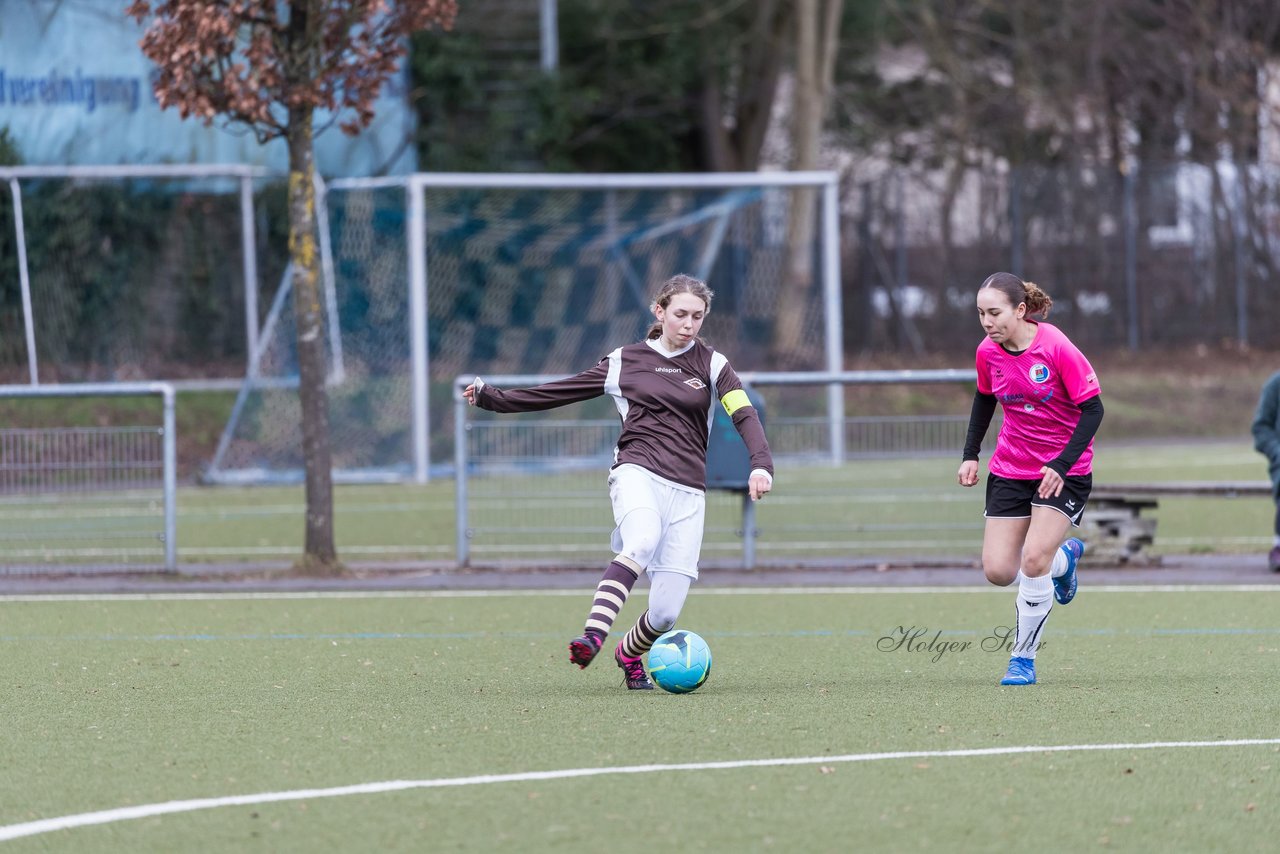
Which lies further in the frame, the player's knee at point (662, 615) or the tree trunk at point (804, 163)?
the tree trunk at point (804, 163)

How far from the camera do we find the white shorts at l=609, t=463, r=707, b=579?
789cm

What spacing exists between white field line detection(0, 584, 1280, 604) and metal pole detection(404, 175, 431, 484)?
26.6 ft

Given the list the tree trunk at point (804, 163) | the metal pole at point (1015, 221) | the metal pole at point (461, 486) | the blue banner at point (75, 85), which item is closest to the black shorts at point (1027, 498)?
the metal pole at point (461, 486)

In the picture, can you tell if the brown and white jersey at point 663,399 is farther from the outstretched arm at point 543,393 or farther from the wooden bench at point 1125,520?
the wooden bench at point 1125,520

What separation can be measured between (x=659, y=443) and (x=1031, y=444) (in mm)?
1590

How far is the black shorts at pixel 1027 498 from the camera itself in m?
8.14

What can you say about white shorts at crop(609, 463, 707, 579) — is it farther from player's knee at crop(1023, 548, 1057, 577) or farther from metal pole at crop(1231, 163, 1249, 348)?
metal pole at crop(1231, 163, 1249, 348)

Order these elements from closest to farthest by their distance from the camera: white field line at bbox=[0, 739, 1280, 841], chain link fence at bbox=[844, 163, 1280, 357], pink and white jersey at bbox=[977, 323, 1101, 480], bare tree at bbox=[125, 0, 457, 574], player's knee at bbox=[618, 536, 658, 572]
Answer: white field line at bbox=[0, 739, 1280, 841], player's knee at bbox=[618, 536, 658, 572], pink and white jersey at bbox=[977, 323, 1101, 480], bare tree at bbox=[125, 0, 457, 574], chain link fence at bbox=[844, 163, 1280, 357]

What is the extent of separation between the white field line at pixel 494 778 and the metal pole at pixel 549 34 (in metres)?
24.2

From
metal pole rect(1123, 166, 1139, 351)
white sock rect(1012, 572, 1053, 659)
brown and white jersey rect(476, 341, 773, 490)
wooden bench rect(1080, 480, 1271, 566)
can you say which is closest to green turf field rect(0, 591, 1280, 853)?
white sock rect(1012, 572, 1053, 659)

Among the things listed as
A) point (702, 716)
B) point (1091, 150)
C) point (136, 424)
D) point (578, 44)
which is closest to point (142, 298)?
point (578, 44)

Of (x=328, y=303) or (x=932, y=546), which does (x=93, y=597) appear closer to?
(x=932, y=546)

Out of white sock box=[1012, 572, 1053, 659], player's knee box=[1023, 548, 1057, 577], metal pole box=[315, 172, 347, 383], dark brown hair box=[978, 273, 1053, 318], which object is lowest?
white sock box=[1012, 572, 1053, 659]

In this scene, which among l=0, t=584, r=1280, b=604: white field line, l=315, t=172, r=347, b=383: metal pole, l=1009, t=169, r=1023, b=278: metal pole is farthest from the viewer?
l=1009, t=169, r=1023, b=278: metal pole
